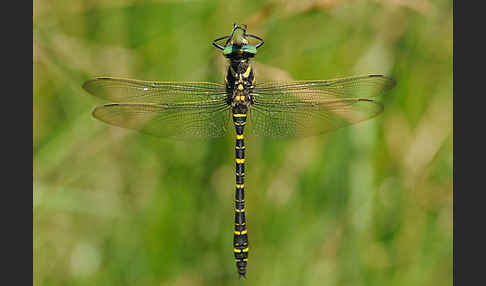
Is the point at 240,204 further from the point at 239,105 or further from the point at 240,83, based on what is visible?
the point at 240,83

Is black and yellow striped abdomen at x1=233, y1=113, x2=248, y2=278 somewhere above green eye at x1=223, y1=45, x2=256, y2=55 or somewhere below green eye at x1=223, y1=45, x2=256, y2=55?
below

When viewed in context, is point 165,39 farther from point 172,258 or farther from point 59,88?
point 172,258

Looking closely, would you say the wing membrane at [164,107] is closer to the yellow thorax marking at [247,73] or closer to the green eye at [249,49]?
the yellow thorax marking at [247,73]

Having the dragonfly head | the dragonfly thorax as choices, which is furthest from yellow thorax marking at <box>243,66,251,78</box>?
the dragonfly head

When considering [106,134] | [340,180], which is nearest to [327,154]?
[340,180]

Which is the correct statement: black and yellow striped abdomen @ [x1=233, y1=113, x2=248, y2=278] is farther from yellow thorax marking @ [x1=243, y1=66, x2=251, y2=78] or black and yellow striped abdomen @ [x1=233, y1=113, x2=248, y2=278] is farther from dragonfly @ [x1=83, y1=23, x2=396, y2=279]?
yellow thorax marking @ [x1=243, y1=66, x2=251, y2=78]
